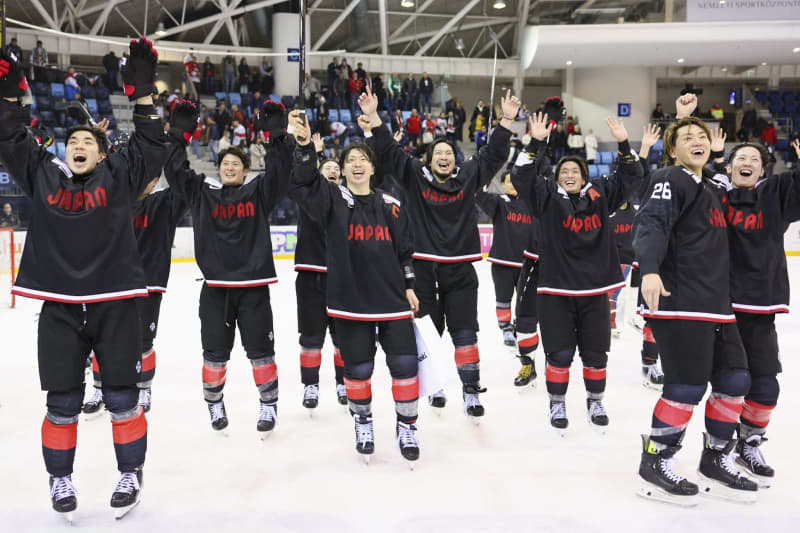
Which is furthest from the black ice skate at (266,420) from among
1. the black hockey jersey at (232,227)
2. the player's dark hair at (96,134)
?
the player's dark hair at (96,134)

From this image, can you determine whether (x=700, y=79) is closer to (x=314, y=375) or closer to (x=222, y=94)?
(x=222, y=94)

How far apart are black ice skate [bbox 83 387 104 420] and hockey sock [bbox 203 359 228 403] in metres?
0.83

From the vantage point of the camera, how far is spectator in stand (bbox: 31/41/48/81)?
17.2 meters

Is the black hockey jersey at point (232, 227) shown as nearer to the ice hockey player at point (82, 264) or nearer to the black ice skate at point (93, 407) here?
the ice hockey player at point (82, 264)

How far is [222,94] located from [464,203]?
1706 centimetres

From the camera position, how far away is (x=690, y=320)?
2982 mm

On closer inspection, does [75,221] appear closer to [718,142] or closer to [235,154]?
[235,154]

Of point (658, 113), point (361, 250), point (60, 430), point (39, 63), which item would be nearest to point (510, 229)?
point (361, 250)

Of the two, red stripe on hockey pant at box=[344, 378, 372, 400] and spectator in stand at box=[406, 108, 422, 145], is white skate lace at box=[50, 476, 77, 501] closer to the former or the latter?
red stripe on hockey pant at box=[344, 378, 372, 400]

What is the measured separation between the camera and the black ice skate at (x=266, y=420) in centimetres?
397

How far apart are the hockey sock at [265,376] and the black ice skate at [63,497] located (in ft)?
4.13

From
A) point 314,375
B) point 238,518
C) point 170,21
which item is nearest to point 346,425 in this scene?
point 314,375

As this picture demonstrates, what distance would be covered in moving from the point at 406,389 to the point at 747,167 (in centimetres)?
198

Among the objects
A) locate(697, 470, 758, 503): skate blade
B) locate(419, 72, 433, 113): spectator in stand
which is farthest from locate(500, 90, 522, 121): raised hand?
locate(419, 72, 433, 113): spectator in stand
